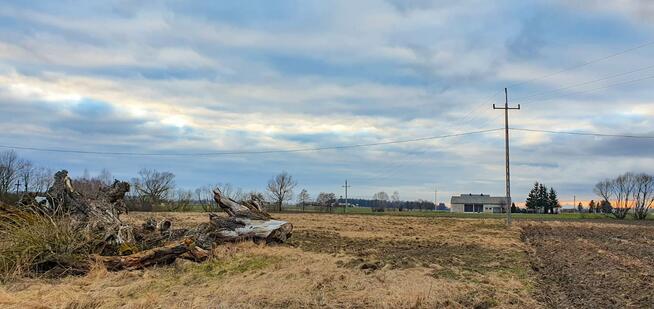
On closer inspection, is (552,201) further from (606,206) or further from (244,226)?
(244,226)

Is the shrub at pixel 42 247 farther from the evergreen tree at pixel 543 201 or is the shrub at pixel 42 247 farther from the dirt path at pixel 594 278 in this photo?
the evergreen tree at pixel 543 201

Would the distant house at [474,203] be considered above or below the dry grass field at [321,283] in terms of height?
above

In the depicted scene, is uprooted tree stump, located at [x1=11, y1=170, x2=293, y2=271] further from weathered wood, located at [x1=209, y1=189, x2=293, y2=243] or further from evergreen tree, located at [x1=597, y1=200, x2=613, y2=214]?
evergreen tree, located at [x1=597, y1=200, x2=613, y2=214]

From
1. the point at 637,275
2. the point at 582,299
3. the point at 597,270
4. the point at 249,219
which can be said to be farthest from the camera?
the point at 249,219

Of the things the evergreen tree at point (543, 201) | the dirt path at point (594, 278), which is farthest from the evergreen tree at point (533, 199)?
the dirt path at point (594, 278)

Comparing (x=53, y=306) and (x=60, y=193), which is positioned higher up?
(x=60, y=193)

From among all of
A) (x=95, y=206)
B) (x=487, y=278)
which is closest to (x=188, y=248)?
(x=95, y=206)

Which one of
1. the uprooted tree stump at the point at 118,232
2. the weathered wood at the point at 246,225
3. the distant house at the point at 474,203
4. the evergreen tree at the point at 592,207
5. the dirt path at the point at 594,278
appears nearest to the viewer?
the dirt path at the point at 594,278

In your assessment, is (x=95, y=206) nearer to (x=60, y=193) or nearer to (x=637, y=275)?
(x=60, y=193)

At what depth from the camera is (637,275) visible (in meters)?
13.9

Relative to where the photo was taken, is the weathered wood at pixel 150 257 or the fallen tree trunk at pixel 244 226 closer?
the weathered wood at pixel 150 257

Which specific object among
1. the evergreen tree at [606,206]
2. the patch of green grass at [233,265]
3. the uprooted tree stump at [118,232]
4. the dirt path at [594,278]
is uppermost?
the evergreen tree at [606,206]

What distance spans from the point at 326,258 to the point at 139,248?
588cm

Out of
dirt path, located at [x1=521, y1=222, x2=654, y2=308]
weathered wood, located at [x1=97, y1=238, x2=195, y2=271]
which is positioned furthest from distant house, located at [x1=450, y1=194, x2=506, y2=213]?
weathered wood, located at [x1=97, y1=238, x2=195, y2=271]
